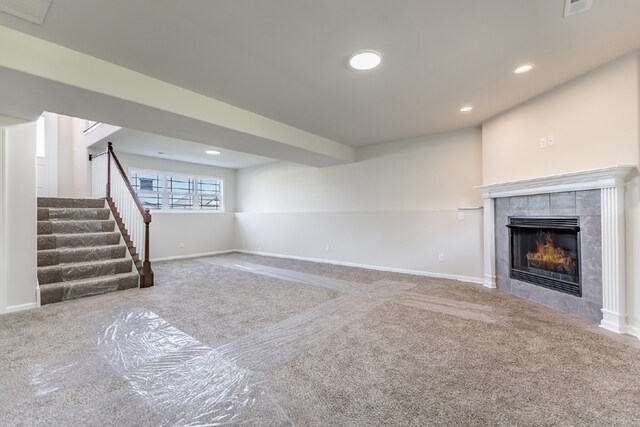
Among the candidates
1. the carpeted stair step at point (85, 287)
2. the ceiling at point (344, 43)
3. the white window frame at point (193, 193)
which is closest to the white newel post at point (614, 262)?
the ceiling at point (344, 43)

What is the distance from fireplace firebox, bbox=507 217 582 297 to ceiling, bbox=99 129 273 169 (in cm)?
525

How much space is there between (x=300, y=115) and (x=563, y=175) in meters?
3.01

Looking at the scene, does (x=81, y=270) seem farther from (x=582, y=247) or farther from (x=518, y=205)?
(x=582, y=247)

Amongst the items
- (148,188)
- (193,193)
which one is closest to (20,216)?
(148,188)

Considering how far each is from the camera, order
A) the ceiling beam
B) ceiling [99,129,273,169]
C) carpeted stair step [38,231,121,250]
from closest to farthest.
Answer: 1. the ceiling beam
2. carpeted stair step [38,231,121,250]
3. ceiling [99,129,273,169]

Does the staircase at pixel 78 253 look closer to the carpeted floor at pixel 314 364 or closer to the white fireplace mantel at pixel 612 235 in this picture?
the carpeted floor at pixel 314 364

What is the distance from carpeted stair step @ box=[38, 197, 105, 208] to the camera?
4.26 metres

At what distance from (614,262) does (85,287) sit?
5.73 meters

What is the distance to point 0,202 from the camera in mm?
2926

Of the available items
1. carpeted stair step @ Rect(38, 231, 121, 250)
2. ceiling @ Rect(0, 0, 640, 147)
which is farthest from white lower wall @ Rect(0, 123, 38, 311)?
ceiling @ Rect(0, 0, 640, 147)

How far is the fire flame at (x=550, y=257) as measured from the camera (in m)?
2.93

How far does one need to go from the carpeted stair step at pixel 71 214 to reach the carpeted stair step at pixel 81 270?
101 centimetres

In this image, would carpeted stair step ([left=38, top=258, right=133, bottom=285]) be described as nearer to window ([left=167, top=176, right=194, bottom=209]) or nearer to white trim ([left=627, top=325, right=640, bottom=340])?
window ([left=167, top=176, right=194, bottom=209])

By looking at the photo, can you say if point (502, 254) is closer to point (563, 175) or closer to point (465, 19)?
point (563, 175)
